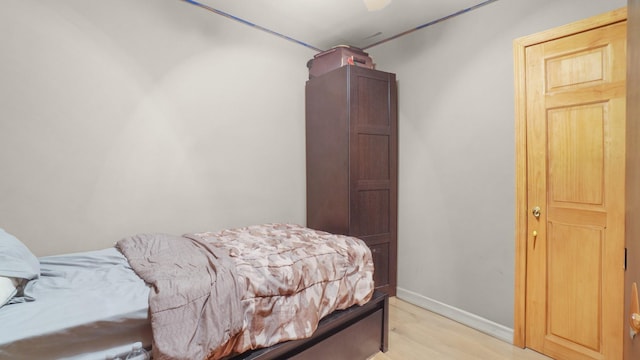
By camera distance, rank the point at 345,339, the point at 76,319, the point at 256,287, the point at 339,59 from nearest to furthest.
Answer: the point at 76,319 → the point at 256,287 → the point at 345,339 → the point at 339,59

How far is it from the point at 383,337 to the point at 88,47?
9.32 feet

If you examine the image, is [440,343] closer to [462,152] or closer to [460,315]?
[460,315]

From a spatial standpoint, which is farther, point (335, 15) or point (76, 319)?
point (335, 15)

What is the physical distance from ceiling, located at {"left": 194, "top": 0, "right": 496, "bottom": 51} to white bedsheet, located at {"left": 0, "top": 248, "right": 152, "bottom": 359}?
85.9 inches

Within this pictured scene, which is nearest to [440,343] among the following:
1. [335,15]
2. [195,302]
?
[195,302]

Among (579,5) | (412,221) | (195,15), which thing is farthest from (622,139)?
(195,15)

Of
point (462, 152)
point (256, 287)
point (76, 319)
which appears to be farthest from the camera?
point (462, 152)

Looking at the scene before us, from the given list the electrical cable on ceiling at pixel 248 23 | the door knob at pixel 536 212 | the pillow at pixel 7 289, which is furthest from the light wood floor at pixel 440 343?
the electrical cable on ceiling at pixel 248 23

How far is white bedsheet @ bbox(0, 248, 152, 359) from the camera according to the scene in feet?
3.22

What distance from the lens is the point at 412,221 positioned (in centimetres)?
284

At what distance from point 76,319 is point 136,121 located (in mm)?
1519

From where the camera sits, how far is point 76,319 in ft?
3.48

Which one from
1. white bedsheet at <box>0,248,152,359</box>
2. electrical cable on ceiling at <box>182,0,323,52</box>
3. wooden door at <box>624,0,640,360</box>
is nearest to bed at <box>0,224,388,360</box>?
white bedsheet at <box>0,248,152,359</box>

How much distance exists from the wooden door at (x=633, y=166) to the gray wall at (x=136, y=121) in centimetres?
248
